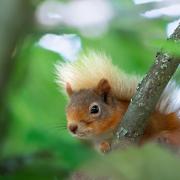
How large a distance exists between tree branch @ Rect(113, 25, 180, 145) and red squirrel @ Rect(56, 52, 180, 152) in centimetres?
60

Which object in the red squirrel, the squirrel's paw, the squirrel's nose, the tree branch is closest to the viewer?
the tree branch

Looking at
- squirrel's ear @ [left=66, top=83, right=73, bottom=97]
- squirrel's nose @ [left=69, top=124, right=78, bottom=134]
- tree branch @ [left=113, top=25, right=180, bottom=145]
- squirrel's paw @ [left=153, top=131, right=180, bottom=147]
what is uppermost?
tree branch @ [left=113, top=25, right=180, bottom=145]

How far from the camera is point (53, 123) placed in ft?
1.03

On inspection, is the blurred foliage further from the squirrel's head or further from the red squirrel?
the squirrel's head

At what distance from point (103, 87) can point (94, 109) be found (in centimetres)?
11

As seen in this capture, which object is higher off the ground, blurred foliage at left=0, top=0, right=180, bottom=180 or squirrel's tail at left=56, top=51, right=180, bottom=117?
blurred foliage at left=0, top=0, right=180, bottom=180

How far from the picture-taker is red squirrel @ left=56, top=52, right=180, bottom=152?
169 centimetres

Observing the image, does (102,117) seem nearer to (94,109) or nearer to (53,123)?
(94,109)

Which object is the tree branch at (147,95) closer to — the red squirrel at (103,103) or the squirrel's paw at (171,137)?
the squirrel's paw at (171,137)

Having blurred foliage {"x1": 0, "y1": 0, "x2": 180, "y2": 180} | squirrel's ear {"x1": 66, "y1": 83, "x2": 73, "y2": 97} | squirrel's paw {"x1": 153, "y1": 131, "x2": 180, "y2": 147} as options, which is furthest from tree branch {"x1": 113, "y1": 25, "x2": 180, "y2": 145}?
squirrel's ear {"x1": 66, "y1": 83, "x2": 73, "y2": 97}

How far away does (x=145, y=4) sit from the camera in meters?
0.34

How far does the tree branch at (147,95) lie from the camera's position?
92 cm

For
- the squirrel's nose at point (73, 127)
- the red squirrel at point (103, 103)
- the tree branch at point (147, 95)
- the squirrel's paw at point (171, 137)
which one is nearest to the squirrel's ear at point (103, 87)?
the red squirrel at point (103, 103)

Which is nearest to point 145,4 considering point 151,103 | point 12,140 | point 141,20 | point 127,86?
point 141,20
